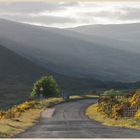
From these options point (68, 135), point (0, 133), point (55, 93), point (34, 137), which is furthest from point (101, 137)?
point (55, 93)

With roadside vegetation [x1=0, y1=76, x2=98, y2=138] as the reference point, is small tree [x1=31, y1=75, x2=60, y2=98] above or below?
above

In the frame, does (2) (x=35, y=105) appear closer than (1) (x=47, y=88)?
Yes

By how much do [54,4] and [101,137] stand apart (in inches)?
433

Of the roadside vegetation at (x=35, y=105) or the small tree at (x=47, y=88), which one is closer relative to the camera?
the roadside vegetation at (x=35, y=105)

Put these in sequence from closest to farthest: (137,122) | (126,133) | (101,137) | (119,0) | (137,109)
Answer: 1. (119,0)
2. (101,137)
3. (126,133)
4. (137,122)
5. (137,109)

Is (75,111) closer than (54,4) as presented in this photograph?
No

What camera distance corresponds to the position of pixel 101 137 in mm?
36188

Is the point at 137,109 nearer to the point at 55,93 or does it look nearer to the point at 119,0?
the point at 119,0

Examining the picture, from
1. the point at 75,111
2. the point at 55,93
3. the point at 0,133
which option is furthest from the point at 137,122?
the point at 55,93

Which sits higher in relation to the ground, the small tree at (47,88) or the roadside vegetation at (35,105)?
the small tree at (47,88)

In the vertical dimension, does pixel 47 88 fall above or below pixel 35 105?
above

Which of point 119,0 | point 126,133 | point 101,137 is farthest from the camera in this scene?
point 126,133

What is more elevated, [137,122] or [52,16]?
[52,16]

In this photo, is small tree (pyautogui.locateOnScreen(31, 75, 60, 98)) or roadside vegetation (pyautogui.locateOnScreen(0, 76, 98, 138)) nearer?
roadside vegetation (pyautogui.locateOnScreen(0, 76, 98, 138))
